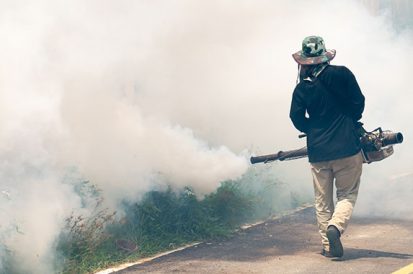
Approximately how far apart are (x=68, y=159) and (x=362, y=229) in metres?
2.91

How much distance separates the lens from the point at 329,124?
19.1ft

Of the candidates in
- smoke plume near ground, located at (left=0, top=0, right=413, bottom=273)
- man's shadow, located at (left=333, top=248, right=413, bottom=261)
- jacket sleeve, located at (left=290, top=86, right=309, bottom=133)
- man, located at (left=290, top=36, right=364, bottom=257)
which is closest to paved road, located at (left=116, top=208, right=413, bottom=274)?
man's shadow, located at (left=333, top=248, right=413, bottom=261)

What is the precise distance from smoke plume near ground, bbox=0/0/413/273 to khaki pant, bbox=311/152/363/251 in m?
1.06

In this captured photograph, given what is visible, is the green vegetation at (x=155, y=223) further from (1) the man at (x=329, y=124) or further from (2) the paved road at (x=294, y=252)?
(1) the man at (x=329, y=124)

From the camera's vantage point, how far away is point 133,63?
7.13 metres

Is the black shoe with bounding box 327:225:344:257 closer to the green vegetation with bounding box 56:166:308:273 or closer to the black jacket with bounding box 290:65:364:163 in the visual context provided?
the black jacket with bounding box 290:65:364:163

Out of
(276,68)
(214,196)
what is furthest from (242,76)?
(214,196)

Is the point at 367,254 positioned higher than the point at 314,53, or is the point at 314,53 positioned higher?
the point at 314,53

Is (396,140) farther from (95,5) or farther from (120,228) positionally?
(95,5)

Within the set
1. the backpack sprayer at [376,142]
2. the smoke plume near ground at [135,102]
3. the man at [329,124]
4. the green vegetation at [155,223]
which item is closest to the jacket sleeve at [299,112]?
the man at [329,124]

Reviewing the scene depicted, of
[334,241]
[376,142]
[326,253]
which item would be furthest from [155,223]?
[376,142]

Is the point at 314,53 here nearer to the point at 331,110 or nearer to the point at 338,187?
the point at 331,110

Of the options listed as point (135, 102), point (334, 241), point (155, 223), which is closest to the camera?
point (334, 241)

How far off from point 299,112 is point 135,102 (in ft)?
5.79
